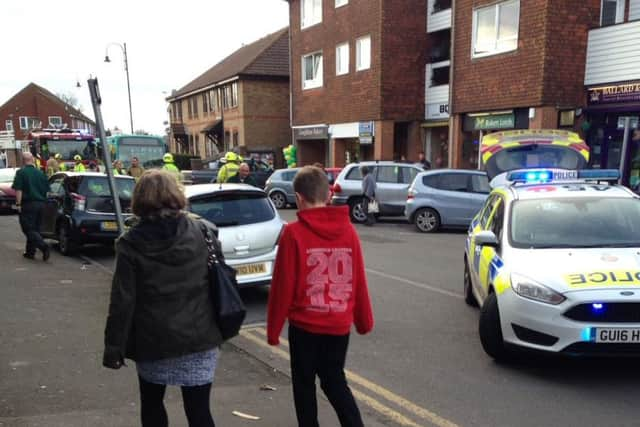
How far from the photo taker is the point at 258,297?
294 inches

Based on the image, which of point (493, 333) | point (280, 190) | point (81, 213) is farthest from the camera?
point (280, 190)

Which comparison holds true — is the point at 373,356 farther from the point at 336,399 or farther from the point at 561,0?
the point at 561,0

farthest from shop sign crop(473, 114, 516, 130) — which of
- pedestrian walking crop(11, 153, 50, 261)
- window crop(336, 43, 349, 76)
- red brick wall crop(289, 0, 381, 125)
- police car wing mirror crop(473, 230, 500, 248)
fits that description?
pedestrian walking crop(11, 153, 50, 261)

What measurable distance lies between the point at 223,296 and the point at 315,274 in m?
0.57

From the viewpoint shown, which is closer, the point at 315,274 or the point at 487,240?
the point at 315,274

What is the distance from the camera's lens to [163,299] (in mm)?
2668

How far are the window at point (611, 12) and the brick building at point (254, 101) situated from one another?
21.8m

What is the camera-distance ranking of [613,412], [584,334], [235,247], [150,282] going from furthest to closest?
[235,247] < [584,334] < [613,412] < [150,282]

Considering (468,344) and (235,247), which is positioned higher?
(235,247)

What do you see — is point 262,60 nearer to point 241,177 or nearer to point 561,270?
point 241,177

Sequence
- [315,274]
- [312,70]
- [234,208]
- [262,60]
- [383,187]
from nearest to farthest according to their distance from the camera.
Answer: [315,274] → [234,208] → [383,187] → [312,70] → [262,60]

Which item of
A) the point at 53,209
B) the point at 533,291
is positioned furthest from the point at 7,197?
the point at 533,291

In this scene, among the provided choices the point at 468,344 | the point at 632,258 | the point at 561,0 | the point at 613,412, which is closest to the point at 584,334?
the point at 613,412

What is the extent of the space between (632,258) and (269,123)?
107 ft
